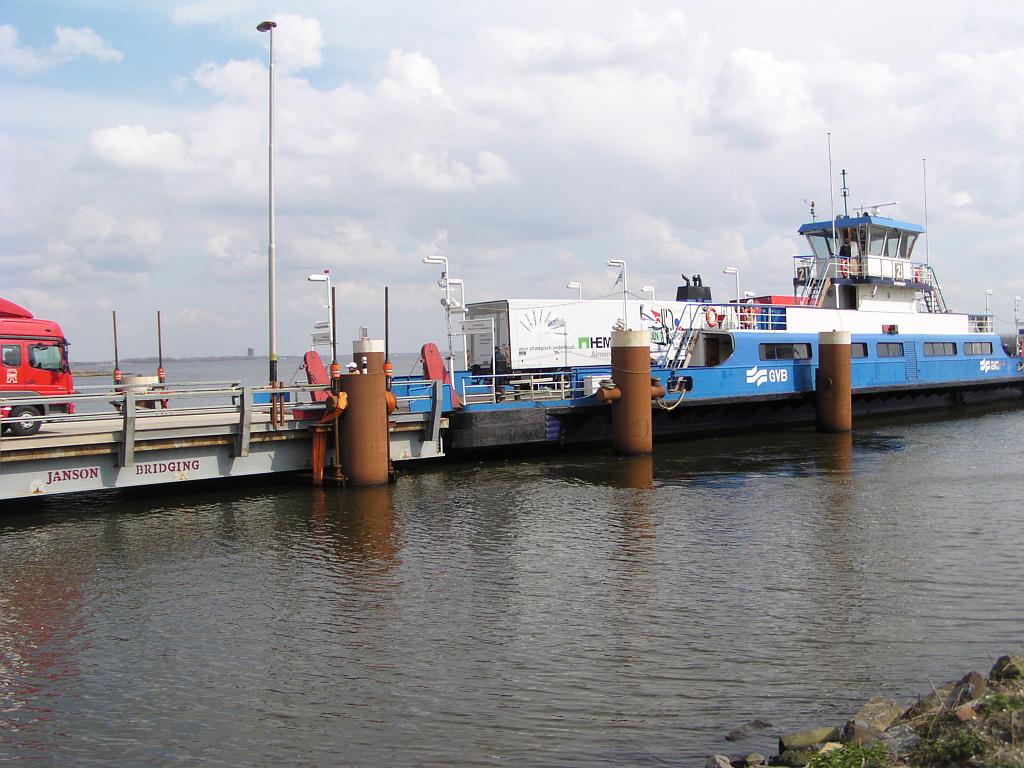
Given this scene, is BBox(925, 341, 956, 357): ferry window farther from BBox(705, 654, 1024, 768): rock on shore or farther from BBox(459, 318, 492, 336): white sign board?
BBox(705, 654, 1024, 768): rock on shore

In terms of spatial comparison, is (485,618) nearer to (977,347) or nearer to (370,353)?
(370,353)

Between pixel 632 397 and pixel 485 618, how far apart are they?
13424 mm

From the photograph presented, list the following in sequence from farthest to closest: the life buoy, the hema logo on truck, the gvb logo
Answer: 1. the life buoy
2. the hema logo on truck
3. the gvb logo

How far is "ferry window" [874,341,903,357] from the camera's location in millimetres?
32656

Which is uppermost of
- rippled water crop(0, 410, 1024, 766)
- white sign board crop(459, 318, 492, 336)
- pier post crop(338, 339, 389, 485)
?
white sign board crop(459, 318, 492, 336)

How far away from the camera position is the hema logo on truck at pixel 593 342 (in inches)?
1103

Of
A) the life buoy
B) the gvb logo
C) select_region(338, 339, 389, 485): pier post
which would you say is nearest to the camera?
select_region(338, 339, 389, 485): pier post

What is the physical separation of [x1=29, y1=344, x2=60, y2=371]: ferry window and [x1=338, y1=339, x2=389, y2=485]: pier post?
6.94m

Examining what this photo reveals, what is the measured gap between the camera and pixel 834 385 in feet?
92.6

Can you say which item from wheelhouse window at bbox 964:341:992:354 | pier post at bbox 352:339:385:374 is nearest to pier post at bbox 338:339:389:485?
pier post at bbox 352:339:385:374

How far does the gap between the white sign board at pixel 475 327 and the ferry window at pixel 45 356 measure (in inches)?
382

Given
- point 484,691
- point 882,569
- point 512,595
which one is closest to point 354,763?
point 484,691

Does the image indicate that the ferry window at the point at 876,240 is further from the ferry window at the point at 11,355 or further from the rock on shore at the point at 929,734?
the rock on shore at the point at 929,734

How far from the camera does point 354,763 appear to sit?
7.07m
